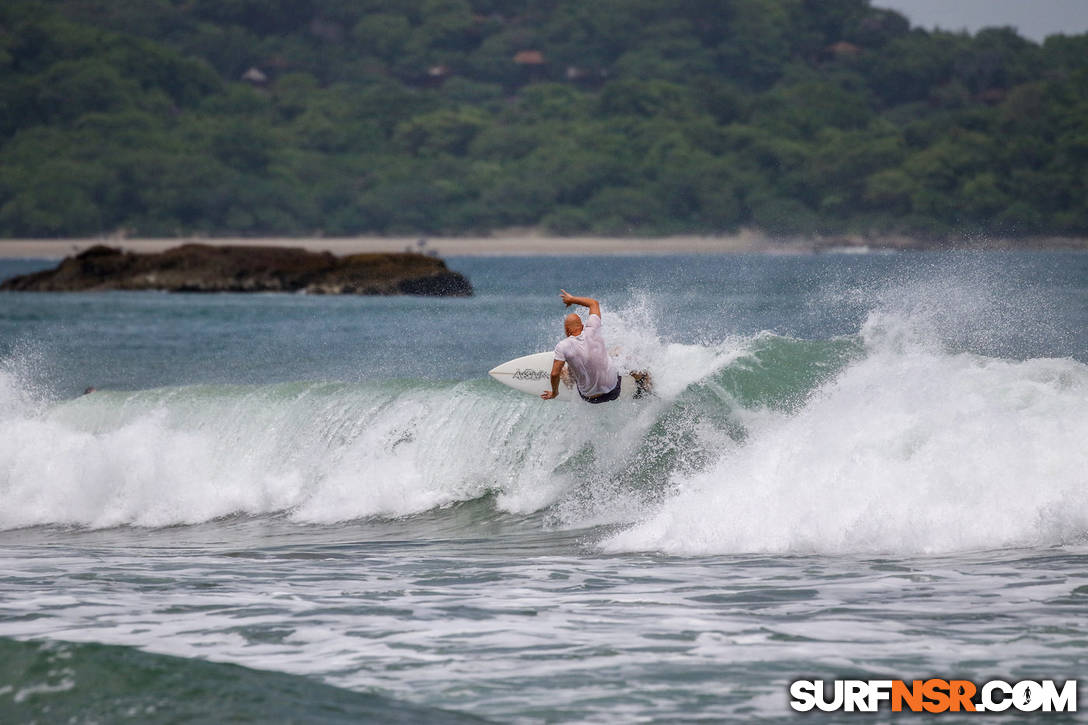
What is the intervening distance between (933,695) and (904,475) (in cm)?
529

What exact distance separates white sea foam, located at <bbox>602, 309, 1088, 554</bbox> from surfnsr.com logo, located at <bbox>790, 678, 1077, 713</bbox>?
399 cm

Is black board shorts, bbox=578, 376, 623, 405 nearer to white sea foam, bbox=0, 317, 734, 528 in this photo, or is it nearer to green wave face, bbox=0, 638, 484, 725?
white sea foam, bbox=0, 317, 734, 528

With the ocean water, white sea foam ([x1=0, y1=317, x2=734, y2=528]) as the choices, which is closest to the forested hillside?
white sea foam ([x1=0, y1=317, x2=734, y2=528])

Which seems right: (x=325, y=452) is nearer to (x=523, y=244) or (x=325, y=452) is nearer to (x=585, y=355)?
(x=585, y=355)

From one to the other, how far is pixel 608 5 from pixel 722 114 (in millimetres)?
42337

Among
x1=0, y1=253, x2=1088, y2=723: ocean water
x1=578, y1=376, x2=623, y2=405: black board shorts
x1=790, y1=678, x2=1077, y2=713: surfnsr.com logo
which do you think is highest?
x1=578, y1=376, x2=623, y2=405: black board shorts

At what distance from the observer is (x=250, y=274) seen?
6431 centimetres

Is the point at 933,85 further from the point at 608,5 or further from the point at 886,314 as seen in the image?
the point at 886,314

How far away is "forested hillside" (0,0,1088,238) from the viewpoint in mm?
136000

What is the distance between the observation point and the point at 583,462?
54.6 feet

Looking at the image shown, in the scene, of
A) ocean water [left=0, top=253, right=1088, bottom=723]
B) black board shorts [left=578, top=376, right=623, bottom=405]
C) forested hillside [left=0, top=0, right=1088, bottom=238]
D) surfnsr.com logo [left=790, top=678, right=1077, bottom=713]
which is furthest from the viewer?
forested hillside [left=0, top=0, right=1088, bottom=238]

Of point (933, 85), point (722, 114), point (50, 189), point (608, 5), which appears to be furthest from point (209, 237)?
point (933, 85)

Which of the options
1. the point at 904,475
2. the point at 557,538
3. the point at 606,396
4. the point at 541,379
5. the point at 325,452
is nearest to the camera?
the point at 904,475

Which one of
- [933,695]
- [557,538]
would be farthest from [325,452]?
[933,695]
